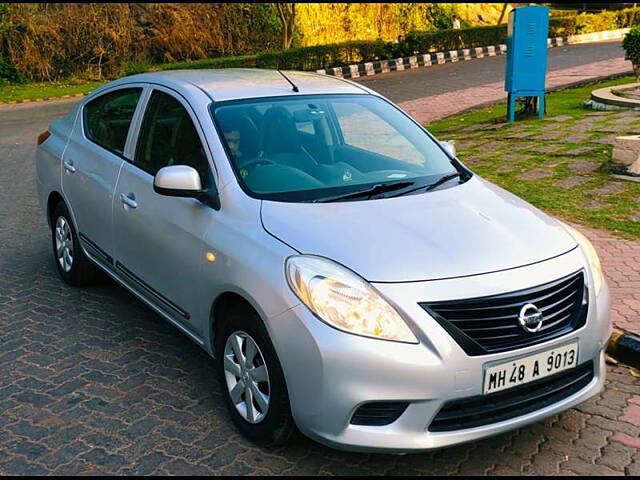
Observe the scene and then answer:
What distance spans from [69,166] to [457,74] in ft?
57.6

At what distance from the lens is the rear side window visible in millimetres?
5016

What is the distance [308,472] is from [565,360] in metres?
1.24

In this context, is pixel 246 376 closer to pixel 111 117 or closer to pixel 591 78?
pixel 111 117

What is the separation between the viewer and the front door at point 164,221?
400cm

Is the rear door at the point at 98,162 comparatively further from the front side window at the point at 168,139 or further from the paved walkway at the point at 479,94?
the paved walkway at the point at 479,94

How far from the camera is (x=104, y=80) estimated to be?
2298 cm

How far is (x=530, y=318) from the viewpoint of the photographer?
320 cm

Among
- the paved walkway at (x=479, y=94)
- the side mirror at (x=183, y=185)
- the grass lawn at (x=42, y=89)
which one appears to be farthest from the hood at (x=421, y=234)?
the grass lawn at (x=42, y=89)

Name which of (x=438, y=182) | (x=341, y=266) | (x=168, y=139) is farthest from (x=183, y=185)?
(x=438, y=182)

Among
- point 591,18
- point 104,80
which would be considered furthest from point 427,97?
point 591,18

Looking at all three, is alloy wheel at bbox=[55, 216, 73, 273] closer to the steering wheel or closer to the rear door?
the rear door

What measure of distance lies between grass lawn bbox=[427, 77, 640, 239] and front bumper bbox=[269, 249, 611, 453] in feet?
12.7

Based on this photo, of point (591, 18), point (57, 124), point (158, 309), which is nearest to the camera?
point (158, 309)

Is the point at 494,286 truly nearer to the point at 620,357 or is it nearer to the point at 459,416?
the point at 459,416
